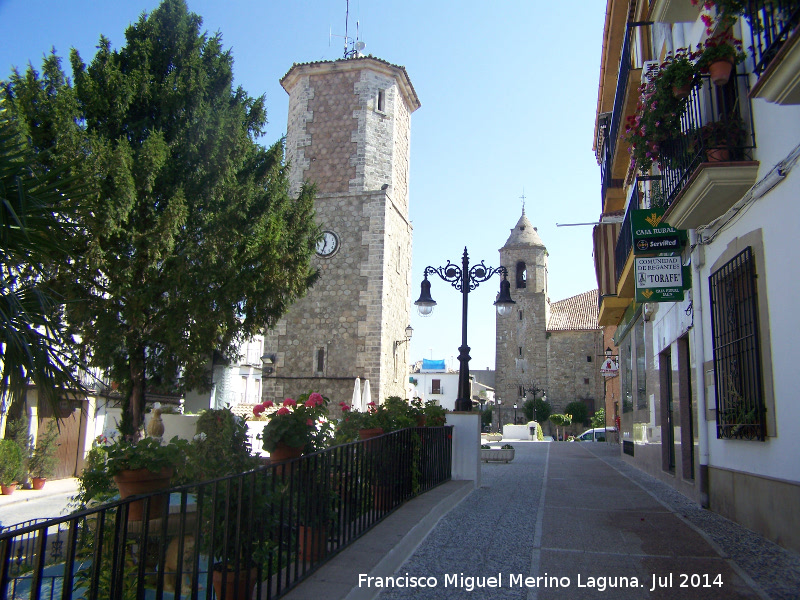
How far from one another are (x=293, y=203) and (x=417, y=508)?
7.85 meters

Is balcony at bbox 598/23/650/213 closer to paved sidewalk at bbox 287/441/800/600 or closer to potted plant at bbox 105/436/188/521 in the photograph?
paved sidewalk at bbox 287/441/800/600

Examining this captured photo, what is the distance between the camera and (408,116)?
1152 inches

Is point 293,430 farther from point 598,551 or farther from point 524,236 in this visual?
point 524,236

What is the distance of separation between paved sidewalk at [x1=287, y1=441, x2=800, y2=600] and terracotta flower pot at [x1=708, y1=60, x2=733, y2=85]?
405cm

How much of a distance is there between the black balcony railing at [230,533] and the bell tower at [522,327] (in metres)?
52.6

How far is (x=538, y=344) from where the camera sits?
58.4 m

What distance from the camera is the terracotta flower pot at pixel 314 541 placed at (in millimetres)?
4195

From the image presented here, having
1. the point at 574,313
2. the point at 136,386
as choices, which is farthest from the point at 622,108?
the point at 574,313

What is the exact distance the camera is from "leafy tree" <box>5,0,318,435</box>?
32.7ft

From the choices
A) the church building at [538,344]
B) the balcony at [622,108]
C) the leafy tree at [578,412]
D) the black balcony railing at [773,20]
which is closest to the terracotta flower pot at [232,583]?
the black balcony railing at [773,20]

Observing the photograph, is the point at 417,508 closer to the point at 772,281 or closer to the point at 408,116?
the point at 772,281

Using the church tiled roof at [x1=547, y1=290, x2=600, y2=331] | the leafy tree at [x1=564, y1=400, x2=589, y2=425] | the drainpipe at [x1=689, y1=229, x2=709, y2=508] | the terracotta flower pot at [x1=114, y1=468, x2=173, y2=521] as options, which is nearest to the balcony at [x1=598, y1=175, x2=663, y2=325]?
the drainpipe at [x1=689, y1=229, x2=709, y2=508]

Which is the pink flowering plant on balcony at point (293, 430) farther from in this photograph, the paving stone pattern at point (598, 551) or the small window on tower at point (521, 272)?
the small window on tower at point (521, 272)

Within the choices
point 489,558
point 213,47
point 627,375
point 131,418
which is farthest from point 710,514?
point 213,47
